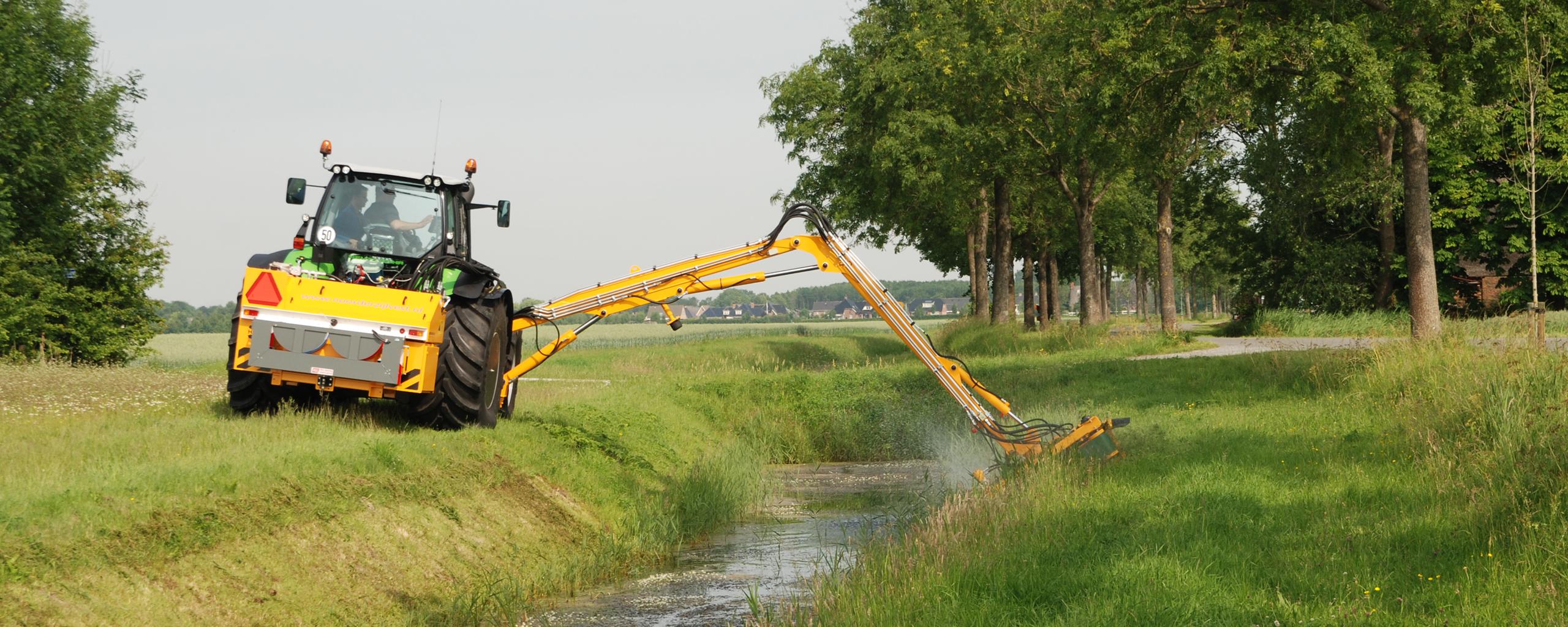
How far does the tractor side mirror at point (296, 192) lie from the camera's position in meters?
13.3

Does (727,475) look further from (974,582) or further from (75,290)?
(75,290)

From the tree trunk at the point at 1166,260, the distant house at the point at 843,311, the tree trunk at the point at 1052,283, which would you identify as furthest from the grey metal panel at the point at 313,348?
→ the distant house at the point at 843,311

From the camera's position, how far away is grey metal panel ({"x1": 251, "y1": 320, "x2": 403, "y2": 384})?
38.5ft

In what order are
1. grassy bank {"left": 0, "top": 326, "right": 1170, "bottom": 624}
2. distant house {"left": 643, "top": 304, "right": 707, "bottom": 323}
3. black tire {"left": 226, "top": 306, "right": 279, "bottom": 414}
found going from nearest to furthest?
grassy bank {"left": 0, "top": 326, "right": 1170, "bottom": 624} < black tire {"left": 226, "top": 306, "right": 279, "bottom": 414} < distant house {"left": 643, "top": 304, "right": 707, "bottom": 323}

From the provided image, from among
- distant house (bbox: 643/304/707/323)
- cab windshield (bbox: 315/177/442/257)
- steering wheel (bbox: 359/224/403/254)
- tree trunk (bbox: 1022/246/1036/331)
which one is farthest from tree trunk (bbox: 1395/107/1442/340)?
distant house (bbox: 643/304/707/323)

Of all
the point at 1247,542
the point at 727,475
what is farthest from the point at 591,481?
the point at 1247,542

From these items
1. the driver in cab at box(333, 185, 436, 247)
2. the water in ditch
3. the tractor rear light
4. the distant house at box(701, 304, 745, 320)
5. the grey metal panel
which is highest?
the distant house at box(701, 304, 745, 320)

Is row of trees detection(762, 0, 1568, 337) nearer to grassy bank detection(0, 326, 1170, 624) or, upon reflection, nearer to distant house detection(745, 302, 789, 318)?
grassy bank detection(0, 326, 1170, 624)

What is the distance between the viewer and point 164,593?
762cm

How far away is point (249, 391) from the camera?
511 inches

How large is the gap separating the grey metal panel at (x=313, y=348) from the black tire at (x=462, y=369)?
2.85 ft

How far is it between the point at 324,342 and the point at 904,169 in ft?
91.1

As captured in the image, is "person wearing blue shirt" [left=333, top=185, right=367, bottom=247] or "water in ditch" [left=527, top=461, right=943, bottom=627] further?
"person wearing blue shirt" [left=333, top=185, right=367, bottom=247]

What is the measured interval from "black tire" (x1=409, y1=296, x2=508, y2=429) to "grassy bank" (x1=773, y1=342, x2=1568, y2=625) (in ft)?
15.6
